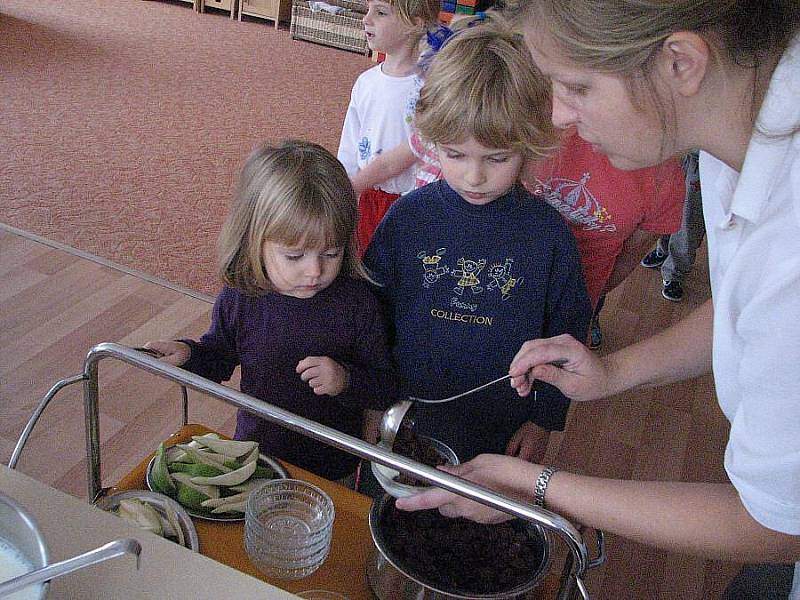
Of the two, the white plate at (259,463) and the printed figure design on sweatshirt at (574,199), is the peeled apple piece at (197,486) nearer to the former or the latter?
the white plate at (259,463)

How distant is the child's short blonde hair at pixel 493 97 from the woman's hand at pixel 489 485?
518 mm

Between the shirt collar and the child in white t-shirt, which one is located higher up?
the shirt collar

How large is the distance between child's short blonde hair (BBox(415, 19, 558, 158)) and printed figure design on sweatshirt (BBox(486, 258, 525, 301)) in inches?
7.1

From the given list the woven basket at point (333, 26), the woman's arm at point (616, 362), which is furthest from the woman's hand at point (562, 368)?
the woven basket at point (333, 26)

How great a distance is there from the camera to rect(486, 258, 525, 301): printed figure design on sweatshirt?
4.09ft

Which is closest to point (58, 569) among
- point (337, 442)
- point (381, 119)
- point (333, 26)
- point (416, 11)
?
point (337, 442)

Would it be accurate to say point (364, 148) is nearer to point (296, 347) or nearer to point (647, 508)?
point (296, 347)

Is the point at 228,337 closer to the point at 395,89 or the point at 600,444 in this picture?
the point at 395,89

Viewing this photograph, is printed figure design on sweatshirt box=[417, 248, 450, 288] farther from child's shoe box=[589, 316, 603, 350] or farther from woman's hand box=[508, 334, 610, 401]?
child's shoe box=[589, 316, 603, 350]

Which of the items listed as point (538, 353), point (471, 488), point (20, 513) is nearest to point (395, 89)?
point (538, 353)

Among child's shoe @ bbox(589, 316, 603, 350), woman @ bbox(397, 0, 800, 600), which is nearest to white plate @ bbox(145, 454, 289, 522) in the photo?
woman @ bbox(397, 0, 800, 600)

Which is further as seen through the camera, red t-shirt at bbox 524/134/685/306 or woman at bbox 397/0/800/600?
red t-shirt at bbox 524/134/685/306

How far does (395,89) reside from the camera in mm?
1791

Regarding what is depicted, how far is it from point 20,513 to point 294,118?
365cm
